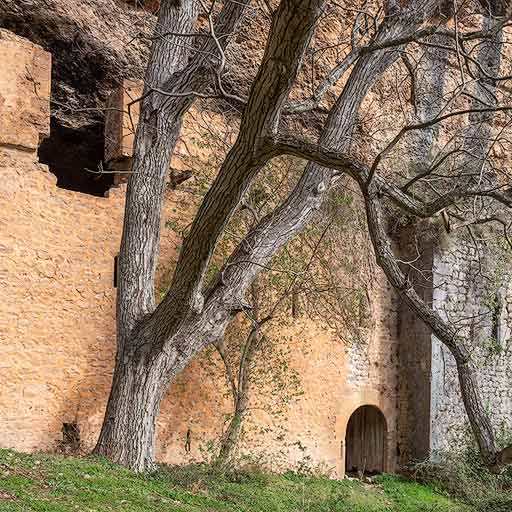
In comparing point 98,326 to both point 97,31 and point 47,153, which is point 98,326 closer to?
point 47,153

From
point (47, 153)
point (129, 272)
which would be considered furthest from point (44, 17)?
point (129, 272)

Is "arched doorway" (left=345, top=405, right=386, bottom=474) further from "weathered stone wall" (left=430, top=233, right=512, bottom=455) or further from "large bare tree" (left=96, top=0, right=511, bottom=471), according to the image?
"large bare tree" (left=96, top=0, right=511, bottom=471)

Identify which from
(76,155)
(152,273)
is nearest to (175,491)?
(152,273)

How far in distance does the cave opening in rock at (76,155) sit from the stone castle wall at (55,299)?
1.62 metres

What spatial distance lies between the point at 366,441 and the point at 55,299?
638cm

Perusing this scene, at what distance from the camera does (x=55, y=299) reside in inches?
324

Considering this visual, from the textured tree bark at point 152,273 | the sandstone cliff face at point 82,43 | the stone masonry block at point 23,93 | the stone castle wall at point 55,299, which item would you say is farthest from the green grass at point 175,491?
the sandstone cliff face at point 82,43

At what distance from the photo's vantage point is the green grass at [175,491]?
5809 millimetres

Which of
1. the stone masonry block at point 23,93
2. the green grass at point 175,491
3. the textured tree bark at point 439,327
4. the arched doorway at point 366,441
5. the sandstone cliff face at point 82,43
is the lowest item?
the green grass at point 175,491

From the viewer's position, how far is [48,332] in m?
8.12

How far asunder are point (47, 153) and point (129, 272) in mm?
3965

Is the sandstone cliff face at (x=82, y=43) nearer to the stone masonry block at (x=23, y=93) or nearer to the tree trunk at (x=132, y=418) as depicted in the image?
the stone masonry block at (x=23, y=93)

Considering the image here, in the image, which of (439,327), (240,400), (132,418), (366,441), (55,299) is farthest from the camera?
(366,441)

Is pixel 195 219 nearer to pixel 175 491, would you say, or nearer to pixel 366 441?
pixel 175 491
